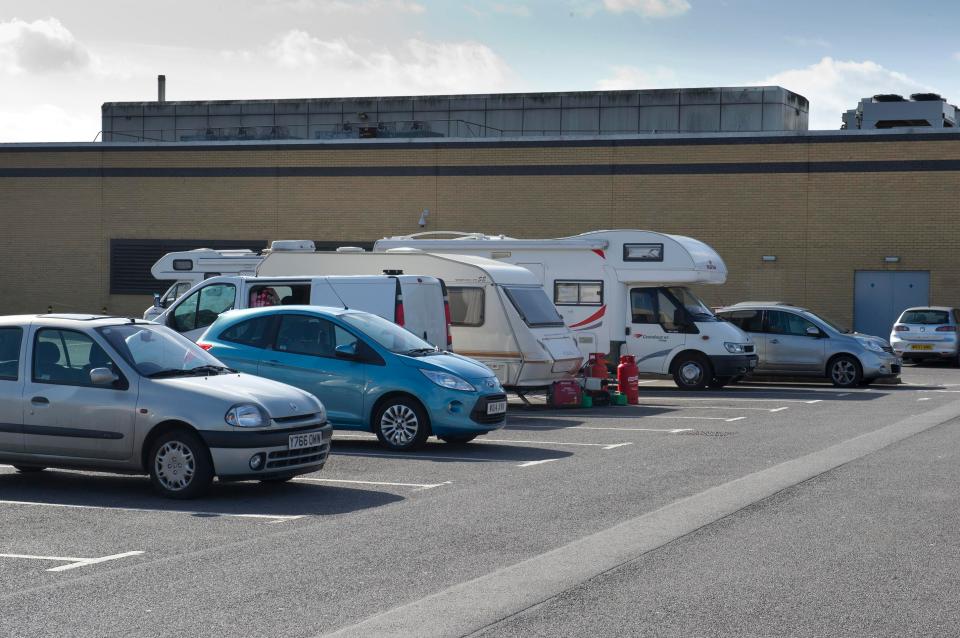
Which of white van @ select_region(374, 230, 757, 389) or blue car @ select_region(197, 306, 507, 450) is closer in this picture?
blue car @ select_region(197, 306, 507, 450)

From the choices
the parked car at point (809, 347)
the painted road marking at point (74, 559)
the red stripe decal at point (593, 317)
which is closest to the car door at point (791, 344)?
the parked car at point (809, 347)

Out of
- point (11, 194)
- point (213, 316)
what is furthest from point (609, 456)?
point (11, 194)

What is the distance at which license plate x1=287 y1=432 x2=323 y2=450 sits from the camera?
429 inches

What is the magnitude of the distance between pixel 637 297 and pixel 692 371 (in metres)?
1.80

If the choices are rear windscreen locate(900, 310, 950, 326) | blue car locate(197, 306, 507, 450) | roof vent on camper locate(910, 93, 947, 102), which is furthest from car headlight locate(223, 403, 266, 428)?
roof vent on camper locate(910, 93, 947, 102)

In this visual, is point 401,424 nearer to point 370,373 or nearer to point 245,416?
point 370,373

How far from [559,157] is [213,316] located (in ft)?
65.5

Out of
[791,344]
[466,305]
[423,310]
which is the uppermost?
[466,305]

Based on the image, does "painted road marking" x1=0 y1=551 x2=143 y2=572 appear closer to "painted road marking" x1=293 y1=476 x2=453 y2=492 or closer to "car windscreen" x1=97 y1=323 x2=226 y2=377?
"car windscreen" x1=97 y1=323 x2=226 y2=377

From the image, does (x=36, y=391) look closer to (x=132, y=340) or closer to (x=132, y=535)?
(x=132, y=340)

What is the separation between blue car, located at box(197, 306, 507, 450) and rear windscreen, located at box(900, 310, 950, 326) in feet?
68.2

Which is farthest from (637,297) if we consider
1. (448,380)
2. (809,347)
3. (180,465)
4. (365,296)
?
(180,465)

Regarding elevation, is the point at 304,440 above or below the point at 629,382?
below

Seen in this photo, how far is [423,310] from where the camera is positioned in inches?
710
